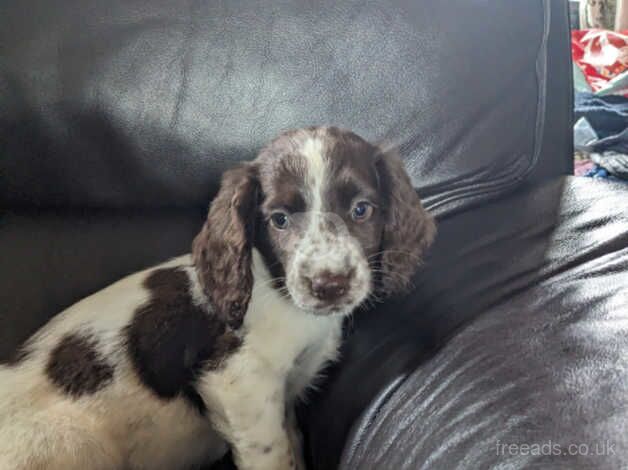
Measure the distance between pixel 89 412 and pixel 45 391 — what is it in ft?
0.33

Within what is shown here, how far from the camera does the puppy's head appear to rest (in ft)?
3.99

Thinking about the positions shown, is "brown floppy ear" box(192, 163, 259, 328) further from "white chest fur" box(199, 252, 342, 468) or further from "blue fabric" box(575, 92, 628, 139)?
"blue fabric" box(575, 92, 628, 139)

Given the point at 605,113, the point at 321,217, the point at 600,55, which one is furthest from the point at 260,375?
the point at 600,55

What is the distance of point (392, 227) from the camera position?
1370 millimetres

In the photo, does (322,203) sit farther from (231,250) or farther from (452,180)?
(452,180)

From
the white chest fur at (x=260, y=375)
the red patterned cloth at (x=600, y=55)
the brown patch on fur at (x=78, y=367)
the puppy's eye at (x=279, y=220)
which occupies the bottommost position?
the red patterned cloth at (x=600, y=55)

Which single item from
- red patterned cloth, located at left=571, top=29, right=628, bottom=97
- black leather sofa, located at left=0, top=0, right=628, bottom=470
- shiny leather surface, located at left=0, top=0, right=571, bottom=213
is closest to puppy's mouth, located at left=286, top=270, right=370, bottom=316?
black leather sofa, located at left=0, top=0, right=628, bottom=470

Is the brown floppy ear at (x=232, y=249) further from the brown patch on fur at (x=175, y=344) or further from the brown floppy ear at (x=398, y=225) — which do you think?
the brown floppy ear at (x=398, y=225)

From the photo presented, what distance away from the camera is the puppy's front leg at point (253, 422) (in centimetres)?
134

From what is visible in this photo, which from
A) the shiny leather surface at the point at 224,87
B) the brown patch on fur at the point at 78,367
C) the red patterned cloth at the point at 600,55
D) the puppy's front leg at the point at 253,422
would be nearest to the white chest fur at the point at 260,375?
the puppy's front leg at the point at 253,422

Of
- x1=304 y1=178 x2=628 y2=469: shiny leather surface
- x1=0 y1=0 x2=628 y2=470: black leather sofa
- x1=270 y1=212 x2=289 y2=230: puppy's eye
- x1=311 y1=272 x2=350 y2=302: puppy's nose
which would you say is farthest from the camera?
x1=0 y1=0 x2=628 y2=470: black leather sofa

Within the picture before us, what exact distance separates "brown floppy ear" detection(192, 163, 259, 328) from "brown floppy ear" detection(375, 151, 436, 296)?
29 cm

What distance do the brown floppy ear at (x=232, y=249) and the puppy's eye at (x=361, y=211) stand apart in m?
0.22

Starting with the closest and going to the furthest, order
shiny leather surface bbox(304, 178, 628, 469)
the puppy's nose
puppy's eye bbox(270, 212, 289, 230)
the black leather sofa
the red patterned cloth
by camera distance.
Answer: shiny leather surface bbox(304, 178, 628, 469)
the puppy's nose
puppy's eye bbox(270, 212, 289, 230)
the black leather sofa
the red patterned cloth
